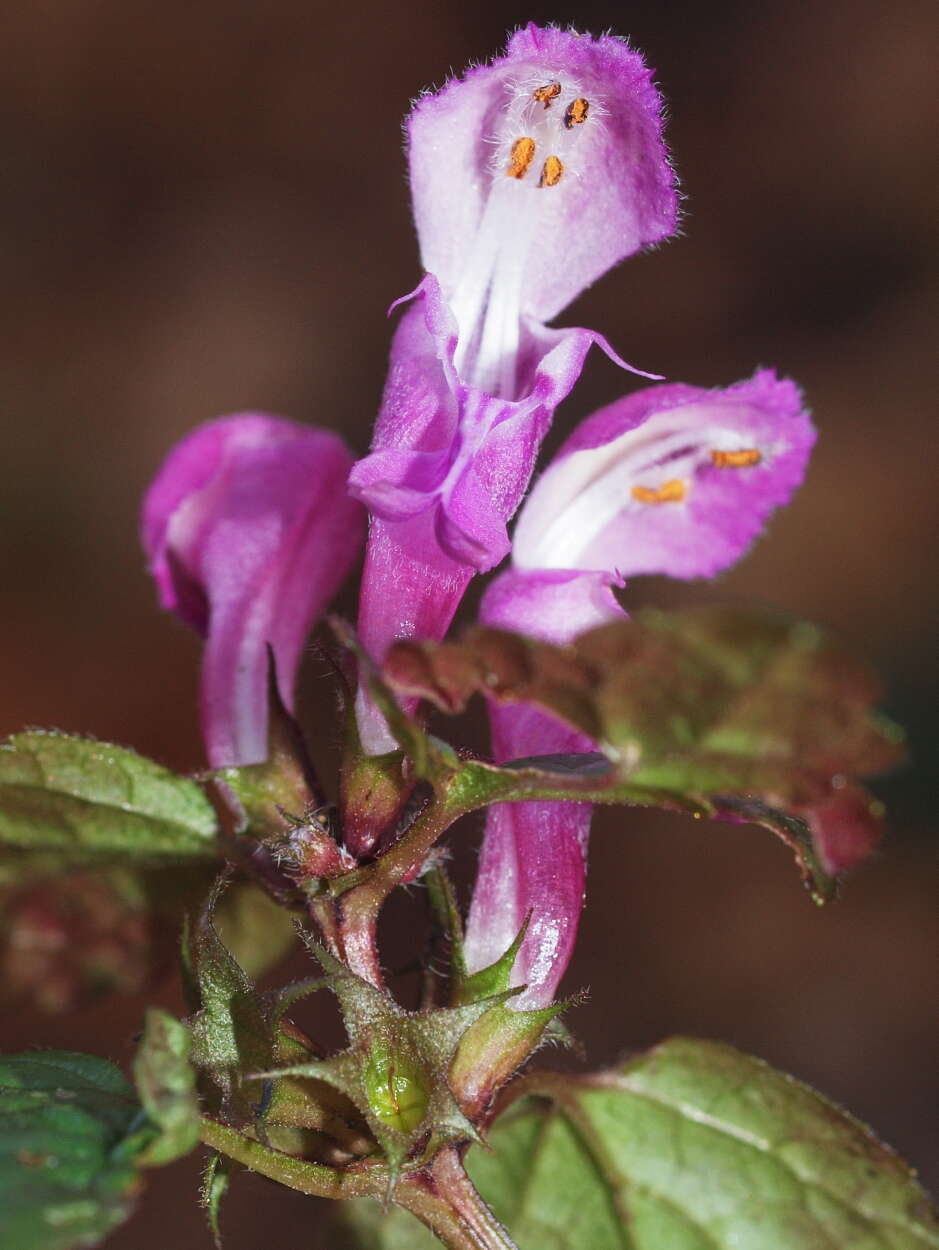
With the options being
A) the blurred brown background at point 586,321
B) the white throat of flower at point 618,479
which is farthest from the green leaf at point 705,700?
the blurred brown background at point 586,321

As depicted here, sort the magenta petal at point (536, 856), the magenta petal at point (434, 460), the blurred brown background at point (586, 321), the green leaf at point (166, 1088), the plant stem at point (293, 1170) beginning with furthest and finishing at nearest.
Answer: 1. the blurred brown background at point (586, 321)
2. the magenta petal at point (536, 856)
3. the magenta petal at point (434, 460)
4. the plant stem at point (293, 1170)
5. the green leaf at point (166, 1088)

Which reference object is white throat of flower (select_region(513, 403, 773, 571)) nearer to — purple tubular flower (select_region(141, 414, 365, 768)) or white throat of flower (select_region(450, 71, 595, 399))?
white throat of flower (select_region(450, 71, 595, 399))

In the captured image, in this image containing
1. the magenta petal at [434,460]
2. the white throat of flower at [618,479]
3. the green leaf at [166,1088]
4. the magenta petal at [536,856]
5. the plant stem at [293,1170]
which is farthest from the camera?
the white throat of flower at [618,479]

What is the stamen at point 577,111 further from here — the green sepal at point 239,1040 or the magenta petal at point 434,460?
the green sepal at point 239,1040

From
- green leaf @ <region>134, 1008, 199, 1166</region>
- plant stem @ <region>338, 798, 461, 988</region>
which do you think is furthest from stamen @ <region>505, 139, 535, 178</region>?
green leaf @ <region>134, 1008, 199, 1166</region>

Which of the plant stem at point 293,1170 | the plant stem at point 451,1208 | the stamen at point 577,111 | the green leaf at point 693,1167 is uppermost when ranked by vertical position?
the stamen at point 577,111
